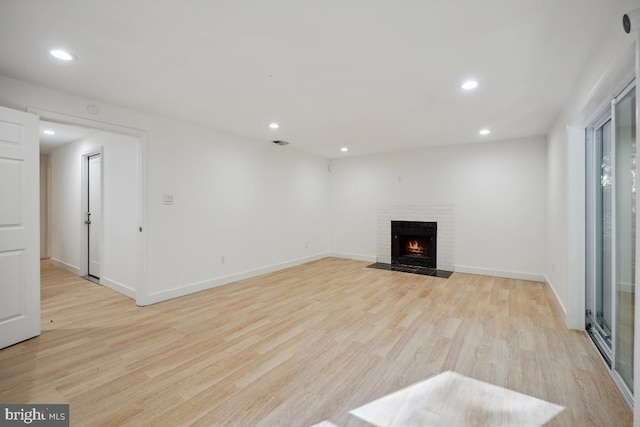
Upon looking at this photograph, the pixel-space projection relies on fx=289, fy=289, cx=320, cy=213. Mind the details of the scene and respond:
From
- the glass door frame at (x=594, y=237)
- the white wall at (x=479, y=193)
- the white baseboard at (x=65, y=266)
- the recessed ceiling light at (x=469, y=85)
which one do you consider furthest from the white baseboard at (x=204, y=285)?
the glass door frame at (x=594, y=237)

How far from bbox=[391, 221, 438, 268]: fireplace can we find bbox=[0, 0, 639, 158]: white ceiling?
2.64 m

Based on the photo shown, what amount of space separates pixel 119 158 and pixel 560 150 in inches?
233

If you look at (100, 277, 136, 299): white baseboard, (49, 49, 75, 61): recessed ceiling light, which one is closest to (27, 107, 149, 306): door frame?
(100, 277, 136, 299): white baseboard

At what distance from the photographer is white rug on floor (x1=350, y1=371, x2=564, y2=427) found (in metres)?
1.69

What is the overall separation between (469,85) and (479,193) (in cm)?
305

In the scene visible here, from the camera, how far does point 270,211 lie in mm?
5570

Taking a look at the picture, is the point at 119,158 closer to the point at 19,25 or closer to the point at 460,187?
the point at 19,25

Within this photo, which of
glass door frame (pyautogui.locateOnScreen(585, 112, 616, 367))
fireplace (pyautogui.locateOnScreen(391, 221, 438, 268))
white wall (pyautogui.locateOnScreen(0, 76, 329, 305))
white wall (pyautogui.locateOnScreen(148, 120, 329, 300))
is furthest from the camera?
fireplace (pyautogui.locateOnScreen(391, 221, 438, 268))

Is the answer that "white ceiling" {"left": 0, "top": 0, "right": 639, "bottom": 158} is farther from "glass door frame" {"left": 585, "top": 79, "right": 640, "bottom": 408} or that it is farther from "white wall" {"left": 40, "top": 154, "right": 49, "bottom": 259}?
"white wall" {"left": 40, "top": 154, "right": 49, "bottom": 259}

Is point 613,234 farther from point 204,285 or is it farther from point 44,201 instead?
point 44,201

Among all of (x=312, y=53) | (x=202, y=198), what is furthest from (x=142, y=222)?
(x=312, y=53)

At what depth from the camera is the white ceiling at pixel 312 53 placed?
1.78 metres

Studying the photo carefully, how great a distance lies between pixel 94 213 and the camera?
5035mm

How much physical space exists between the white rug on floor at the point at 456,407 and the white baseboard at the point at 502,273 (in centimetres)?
372
